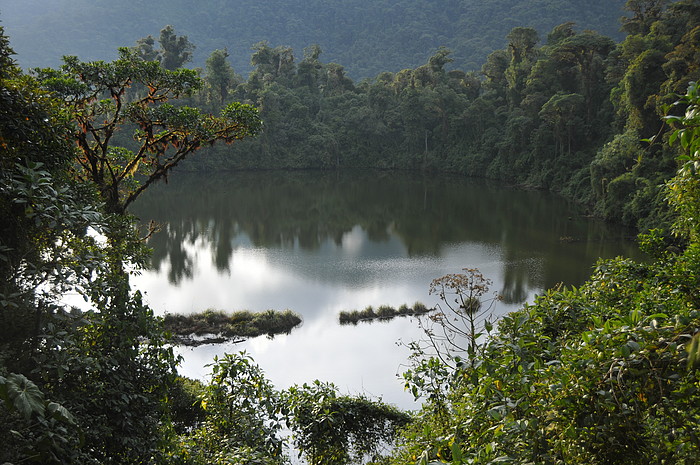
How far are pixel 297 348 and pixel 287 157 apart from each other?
124 feet

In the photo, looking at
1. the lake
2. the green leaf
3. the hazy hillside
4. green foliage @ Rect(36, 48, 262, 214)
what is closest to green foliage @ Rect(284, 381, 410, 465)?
the lake

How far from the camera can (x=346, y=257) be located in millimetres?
21188

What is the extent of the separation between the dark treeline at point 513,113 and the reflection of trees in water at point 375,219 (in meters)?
2.89

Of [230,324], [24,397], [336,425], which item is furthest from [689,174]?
[230,324]

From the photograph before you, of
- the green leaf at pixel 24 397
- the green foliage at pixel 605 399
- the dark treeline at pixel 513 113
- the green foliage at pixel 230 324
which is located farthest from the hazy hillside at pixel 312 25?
the green leaf at pixel 24 397

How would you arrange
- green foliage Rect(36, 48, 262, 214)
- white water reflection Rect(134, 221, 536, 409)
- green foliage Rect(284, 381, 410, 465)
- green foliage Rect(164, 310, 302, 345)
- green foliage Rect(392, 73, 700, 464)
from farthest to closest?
green foliage Rect(164, 310, 302, 345), white water reflection Rect(134, 221, 536, 409), green foliage Rect(36, 48, 262, 214), green foliage Rect(284, 381, 410, 465), green foliage Rect(392, 73, 700, 464)

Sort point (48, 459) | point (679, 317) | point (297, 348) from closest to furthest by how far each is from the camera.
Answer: point (679, 317), point (48, 459), point (297, 348)

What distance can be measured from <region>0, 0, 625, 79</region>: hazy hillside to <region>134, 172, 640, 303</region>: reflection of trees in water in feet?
160

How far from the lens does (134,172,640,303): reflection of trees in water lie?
20.6 m

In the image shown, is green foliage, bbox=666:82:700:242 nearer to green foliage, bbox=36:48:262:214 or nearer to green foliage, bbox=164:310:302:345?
green foliage, bbox=36:48:262:214

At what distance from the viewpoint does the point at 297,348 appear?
45.0ft

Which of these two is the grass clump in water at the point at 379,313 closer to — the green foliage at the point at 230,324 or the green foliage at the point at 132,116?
the green foliage at the point at 230,324

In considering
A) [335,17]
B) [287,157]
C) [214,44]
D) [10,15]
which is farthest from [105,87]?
[10,15]

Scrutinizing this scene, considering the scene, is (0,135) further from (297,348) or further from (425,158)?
(425,158)
